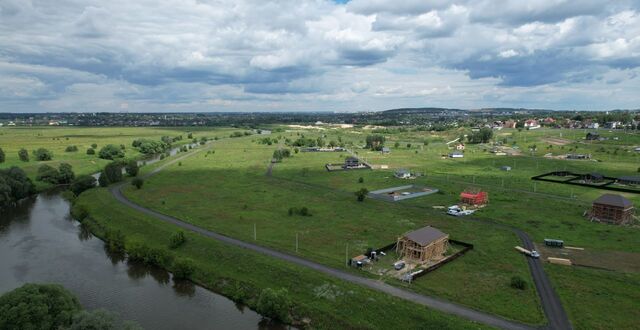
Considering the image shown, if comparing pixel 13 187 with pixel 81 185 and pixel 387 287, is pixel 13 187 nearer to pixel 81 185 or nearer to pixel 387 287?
pixel 81 185

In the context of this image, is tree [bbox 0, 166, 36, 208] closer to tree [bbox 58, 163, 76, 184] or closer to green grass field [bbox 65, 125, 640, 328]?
tree [bbox 58, 163, 76, 184]

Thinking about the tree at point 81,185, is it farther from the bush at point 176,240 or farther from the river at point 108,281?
the bush at point 176,240

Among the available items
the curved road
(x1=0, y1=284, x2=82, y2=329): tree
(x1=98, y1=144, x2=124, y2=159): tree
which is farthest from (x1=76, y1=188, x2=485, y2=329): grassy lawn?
(x1=98, y1=144, x2=124, y2=159): tree

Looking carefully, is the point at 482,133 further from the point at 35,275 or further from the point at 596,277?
the point at 35,275

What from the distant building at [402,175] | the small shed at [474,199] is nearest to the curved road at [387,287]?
the small shed at [474,199]

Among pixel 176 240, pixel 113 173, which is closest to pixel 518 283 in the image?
pixel 176 240

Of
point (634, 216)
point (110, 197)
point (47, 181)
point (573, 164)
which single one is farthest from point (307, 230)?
point (573, 164)
